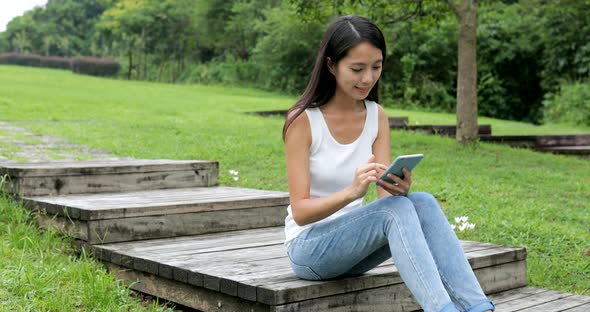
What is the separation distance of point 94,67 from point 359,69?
118 feet

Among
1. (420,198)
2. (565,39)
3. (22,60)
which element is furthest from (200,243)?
(22,60)

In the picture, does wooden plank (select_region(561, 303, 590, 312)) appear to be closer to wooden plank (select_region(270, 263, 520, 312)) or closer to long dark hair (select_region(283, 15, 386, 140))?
wooden plank (select_region(270, 263, 520, 312))

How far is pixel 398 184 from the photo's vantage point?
306 centimetres

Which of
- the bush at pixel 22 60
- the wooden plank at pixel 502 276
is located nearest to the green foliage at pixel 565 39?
the wooden plank at pixel 502 276

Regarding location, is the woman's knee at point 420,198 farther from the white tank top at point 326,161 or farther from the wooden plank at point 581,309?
the wooden plank at point 581,309

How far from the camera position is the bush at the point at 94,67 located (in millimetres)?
36719

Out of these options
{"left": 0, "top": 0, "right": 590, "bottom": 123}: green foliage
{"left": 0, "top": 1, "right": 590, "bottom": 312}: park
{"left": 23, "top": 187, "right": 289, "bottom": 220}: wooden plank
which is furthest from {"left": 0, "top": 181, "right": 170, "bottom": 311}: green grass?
{"left": 0, "top": 0, "right": 590, "bottom": 123}: green foliage

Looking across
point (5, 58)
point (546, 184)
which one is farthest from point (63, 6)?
point (546, 184)

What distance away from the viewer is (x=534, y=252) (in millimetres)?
4969

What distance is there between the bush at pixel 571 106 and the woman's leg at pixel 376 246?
58.3 feet

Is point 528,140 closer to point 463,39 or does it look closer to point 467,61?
point 467,61

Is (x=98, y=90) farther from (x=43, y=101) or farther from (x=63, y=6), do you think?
(x=63, y=6)

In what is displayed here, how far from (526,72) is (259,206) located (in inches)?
862

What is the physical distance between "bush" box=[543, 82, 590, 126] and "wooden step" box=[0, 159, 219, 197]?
15.9m
